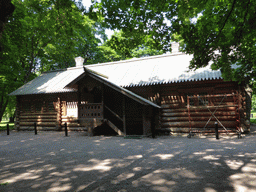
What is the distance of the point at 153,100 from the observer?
12281mm

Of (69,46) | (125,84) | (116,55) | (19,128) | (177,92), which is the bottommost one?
(19,128)

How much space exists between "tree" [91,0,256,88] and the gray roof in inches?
210

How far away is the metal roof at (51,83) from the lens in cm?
1517

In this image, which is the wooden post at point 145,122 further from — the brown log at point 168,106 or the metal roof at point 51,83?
the metal roof at point 51,83

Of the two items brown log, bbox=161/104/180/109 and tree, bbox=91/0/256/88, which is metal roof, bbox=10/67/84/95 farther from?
tree, bbox=91/0/256/88

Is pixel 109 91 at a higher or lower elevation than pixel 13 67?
lower

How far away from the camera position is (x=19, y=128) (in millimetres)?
16828

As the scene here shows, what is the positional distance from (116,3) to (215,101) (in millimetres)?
8546

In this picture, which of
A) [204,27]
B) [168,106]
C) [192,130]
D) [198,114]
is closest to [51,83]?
[168,106]

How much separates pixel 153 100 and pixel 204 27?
7.63 meters

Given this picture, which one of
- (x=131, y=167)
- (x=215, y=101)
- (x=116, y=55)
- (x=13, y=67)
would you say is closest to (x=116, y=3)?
(x=131, y=167)

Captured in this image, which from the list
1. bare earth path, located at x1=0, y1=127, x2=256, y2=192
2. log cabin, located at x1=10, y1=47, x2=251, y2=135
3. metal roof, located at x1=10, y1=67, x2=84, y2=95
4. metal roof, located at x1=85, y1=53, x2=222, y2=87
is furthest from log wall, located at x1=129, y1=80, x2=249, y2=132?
metal roof, located at x1=10, y1=67, x2=84, y2=95

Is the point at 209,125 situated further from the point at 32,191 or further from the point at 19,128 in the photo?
the point at 19,128

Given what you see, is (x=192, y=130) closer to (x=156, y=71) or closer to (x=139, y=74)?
(x=156, y=71)
